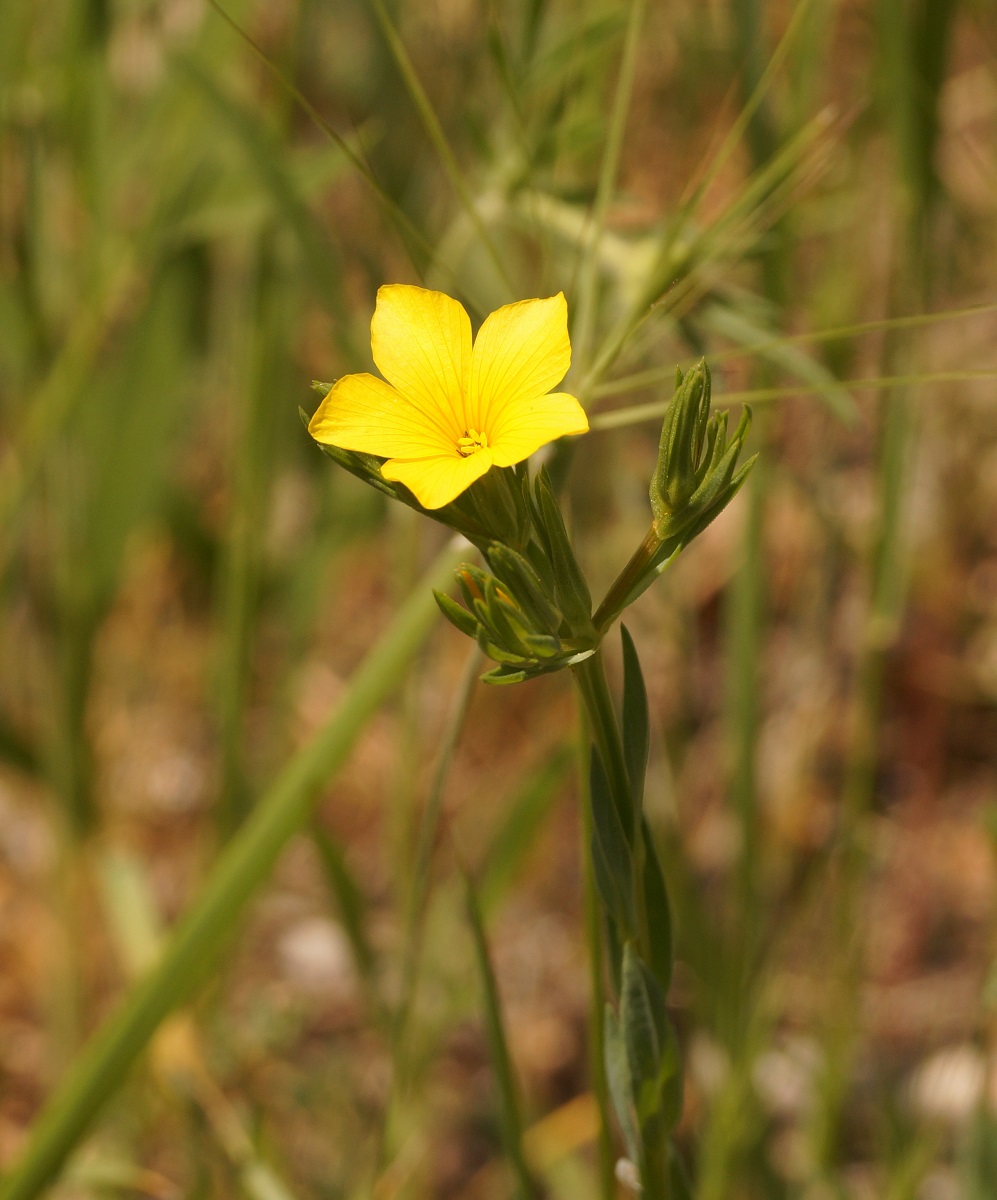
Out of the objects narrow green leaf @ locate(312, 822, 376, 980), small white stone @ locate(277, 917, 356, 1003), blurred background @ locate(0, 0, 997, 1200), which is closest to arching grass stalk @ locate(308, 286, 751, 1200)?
blurred background @ locate(0, 0, 997, 1200)

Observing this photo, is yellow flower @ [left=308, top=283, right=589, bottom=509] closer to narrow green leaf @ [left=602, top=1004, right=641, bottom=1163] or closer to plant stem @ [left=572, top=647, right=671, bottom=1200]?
plant stem @ [left=572, top=647, right=671, bottom=1200]

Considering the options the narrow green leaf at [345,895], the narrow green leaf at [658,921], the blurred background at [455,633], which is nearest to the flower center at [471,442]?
the blurred background at [455,633]

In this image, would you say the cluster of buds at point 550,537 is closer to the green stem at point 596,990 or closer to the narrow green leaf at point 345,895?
the green stem at point 596,990

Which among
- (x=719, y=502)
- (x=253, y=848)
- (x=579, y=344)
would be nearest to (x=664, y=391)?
(x=579, y=344)

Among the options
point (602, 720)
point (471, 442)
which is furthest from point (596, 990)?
point (471, 442)

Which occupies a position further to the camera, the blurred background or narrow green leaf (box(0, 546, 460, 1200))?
the blurred background

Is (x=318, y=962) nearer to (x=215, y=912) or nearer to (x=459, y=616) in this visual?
Answer: (x=215, y=912)
